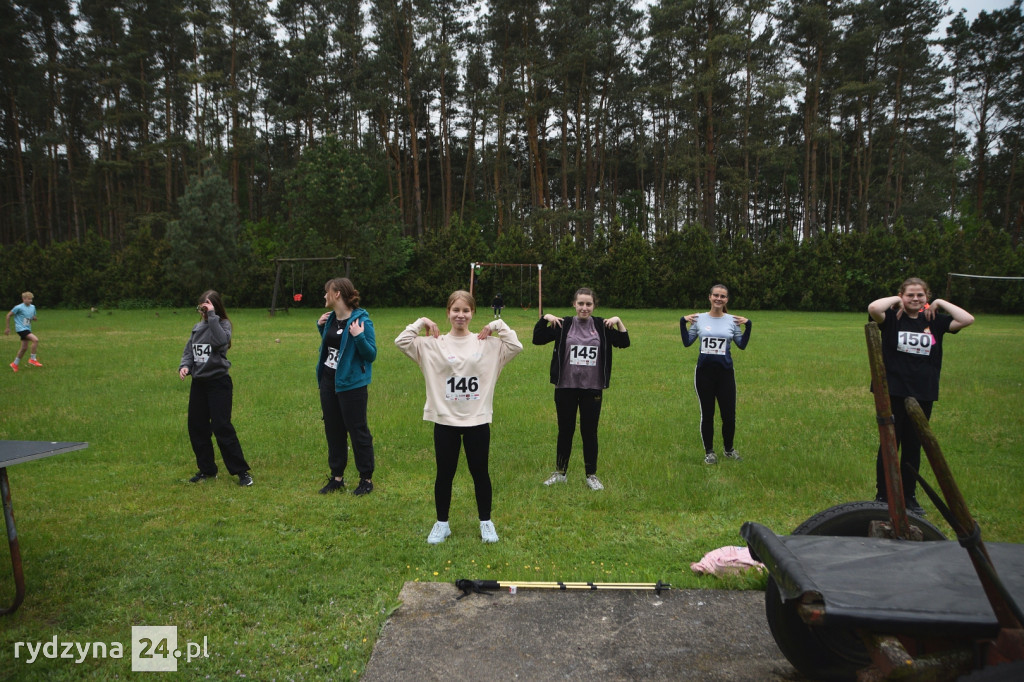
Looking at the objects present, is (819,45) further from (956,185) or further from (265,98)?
(265,98)

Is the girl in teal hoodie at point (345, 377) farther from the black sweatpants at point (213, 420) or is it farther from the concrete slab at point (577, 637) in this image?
the concrete slab at point (577, 637)

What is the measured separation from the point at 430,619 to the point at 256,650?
0.93m

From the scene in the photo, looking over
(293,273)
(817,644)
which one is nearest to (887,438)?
(817,644)

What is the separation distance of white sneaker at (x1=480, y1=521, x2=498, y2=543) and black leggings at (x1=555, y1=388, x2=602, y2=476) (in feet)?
5.15

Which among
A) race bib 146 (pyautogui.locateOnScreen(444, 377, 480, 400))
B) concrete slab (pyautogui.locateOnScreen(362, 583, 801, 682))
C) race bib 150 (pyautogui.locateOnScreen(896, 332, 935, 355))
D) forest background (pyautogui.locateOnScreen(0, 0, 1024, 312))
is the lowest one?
concrete slab (pyautogui.locateOnScreen(362, 583, 801, 682))

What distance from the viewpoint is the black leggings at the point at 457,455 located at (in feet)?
15.8

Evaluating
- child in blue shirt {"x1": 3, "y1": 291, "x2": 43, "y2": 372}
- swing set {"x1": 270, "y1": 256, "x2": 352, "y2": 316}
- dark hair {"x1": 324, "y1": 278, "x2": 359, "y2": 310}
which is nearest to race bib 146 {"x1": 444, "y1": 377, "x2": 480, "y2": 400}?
dark hair {"x1": 324, "y1": 278, "x2": 359, "y2": 310}

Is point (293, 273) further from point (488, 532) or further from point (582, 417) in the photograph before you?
point (488, 532)

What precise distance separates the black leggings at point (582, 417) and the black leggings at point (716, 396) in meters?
1.49

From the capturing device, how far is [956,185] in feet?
154

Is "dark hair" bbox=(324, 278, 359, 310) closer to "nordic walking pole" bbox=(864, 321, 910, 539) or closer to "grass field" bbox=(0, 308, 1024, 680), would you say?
"grass field" bbox=(0, 308, 1024, 680)

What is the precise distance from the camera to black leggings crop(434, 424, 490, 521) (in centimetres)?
482

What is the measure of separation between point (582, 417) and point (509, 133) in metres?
44.0

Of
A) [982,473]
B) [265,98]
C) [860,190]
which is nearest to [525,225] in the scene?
[265,98]
